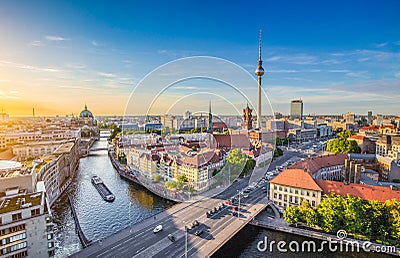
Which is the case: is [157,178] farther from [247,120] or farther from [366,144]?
[366,144]

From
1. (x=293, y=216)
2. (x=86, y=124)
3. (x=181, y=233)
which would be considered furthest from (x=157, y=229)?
(x=86, y=124)

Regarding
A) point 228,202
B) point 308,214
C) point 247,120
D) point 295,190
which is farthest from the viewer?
point 247,120

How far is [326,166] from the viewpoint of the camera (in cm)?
2127

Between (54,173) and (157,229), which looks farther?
(54,173)

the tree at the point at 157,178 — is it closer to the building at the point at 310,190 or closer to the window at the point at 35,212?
the building at the point at 310,190

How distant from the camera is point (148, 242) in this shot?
37.9 feet

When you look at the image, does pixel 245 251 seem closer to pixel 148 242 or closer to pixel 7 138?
pixel 148 242

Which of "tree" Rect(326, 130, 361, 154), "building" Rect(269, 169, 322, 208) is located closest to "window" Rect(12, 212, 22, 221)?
"building" Rect(269, 169, 322, 208)

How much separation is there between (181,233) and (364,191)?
35.7 ft

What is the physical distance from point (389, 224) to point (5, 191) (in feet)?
65.3

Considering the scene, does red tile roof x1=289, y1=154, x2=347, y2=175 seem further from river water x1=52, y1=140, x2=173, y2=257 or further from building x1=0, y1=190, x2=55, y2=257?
building x1=0, y1=190, x2=55, y2=257

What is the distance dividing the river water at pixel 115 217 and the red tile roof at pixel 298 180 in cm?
323

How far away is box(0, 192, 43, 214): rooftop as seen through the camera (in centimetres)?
924

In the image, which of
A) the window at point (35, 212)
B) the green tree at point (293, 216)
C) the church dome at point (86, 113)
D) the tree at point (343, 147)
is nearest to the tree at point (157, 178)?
the green tree at point (293, 216)
